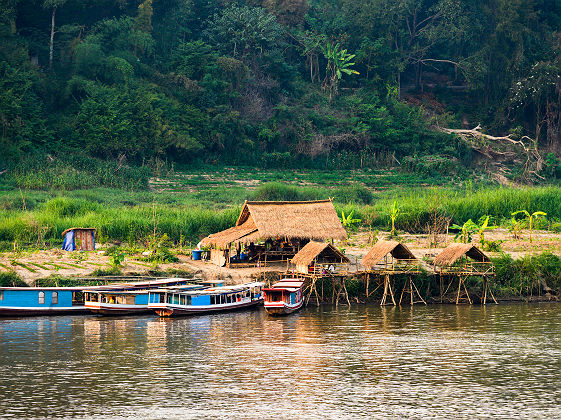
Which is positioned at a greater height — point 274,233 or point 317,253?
point 274,233

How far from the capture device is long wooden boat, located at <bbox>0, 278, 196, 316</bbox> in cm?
3344

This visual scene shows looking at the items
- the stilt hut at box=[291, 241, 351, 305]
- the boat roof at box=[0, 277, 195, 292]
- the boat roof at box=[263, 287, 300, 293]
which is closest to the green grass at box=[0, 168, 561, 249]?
the boat roof at box=[0, 277, 195, 292]

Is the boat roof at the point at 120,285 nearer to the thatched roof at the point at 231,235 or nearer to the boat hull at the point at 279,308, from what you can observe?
the thatched roof at the point at 231,235

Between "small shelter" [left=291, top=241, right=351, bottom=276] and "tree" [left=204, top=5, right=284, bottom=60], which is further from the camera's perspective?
"tree" [left=204, top=5, right=284, bottom=60]

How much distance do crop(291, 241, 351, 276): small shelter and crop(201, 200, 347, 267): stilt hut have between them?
140cm

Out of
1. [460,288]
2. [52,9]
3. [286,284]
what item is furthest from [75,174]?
[460,288]

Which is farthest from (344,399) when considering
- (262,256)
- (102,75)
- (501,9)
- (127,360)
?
(501,9)

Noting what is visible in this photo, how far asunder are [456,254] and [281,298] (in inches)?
297

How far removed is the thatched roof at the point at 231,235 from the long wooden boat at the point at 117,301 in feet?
11.6

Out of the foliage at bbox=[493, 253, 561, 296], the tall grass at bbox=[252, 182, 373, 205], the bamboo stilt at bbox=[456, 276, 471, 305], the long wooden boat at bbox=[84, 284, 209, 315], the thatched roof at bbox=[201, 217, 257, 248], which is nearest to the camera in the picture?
the long wooden boat at bbox=[84, 284, 209, 315]

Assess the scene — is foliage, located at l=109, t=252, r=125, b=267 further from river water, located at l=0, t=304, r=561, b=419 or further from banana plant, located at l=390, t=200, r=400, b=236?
banana plant, located at l=390, t=200, r=400, b=236

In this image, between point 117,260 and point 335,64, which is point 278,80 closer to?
point 335,64

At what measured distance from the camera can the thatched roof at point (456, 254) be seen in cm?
3547

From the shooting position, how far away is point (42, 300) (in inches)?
1332
